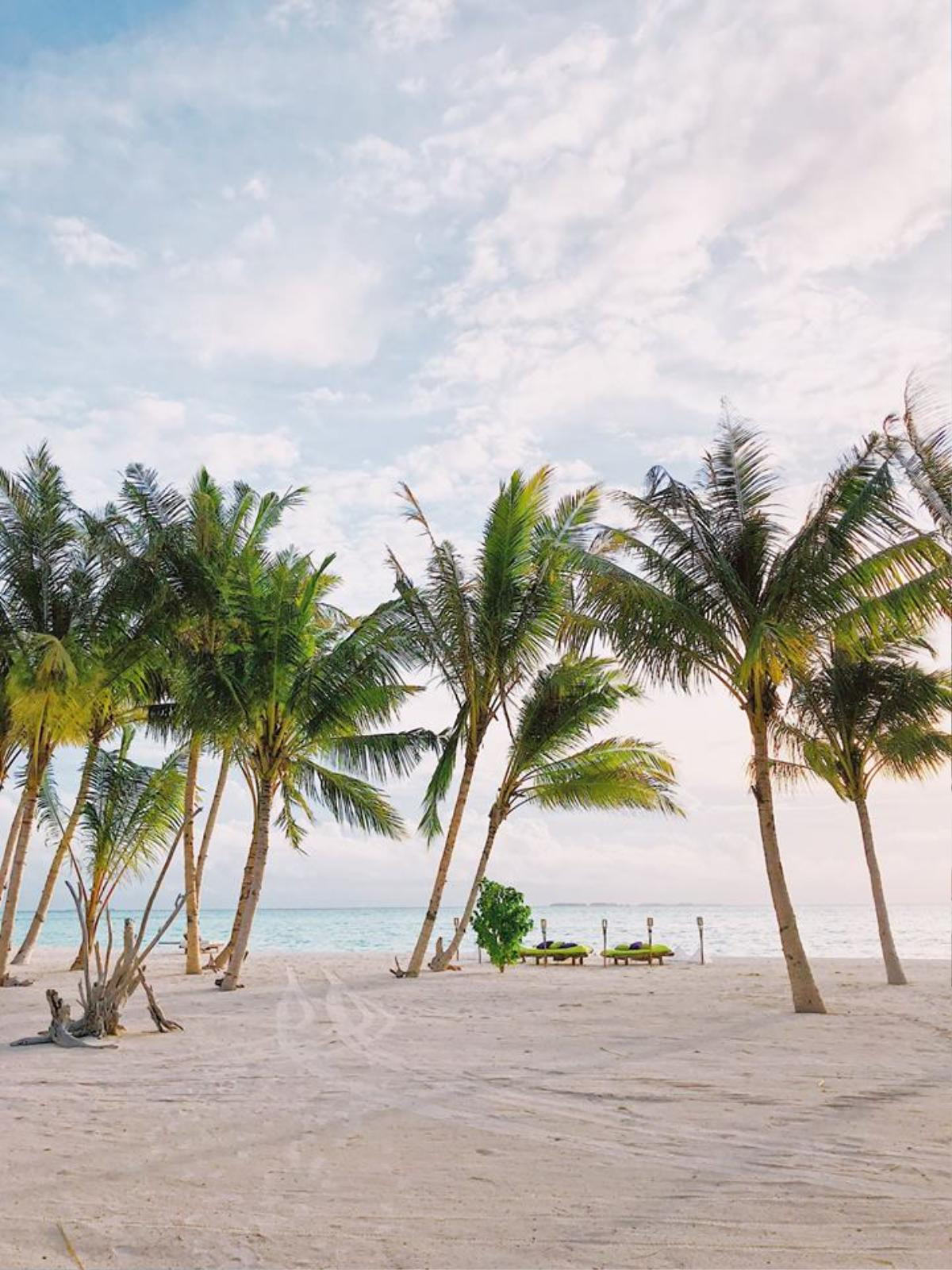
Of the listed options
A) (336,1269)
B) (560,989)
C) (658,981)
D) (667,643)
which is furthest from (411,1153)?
(658,981)

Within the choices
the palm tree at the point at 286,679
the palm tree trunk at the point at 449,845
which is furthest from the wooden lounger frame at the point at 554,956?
the palm tree at the point at 286,679

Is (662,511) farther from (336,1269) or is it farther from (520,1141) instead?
(336,1269)

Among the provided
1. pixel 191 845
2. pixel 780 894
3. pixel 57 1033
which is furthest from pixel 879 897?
pixel 57 1033

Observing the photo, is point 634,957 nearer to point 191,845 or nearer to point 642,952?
point 642,952

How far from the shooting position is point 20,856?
14.2 meters

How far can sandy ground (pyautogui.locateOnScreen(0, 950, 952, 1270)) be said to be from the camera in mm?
3764

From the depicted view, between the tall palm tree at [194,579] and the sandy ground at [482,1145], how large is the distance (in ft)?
17.1

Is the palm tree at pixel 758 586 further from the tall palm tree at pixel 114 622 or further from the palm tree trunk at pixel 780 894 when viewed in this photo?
the tall palm tree at pixel 114 622

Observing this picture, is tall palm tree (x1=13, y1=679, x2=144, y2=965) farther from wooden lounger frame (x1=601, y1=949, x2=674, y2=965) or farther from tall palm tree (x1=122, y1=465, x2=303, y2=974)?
wooden lounger frame (x1=601, y1=949, x2=674, y2=965)

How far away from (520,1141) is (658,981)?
37.8ft

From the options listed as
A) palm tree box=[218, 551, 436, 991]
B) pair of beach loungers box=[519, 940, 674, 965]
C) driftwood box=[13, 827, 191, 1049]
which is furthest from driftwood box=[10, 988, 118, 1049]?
pair of beach loungers box=[519, 940, 674, 965]

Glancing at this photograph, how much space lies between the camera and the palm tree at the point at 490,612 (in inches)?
625

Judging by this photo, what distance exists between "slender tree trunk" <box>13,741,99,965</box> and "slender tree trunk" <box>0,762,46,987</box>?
2.30 ft

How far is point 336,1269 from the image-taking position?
11.6 feet
